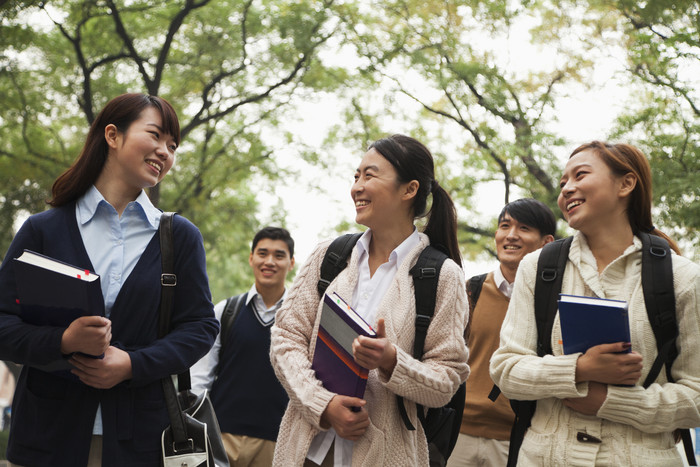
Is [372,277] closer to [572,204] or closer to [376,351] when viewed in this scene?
[376,351]

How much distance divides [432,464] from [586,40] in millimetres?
11342

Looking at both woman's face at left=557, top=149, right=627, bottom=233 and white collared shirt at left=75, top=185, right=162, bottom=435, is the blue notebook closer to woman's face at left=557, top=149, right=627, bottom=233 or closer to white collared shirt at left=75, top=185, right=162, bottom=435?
woman's face at left=557, top=149, right=627, bottom=233

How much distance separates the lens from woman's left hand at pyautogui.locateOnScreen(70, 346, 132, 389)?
2.35 meters

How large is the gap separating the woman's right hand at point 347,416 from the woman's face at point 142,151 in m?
1.16

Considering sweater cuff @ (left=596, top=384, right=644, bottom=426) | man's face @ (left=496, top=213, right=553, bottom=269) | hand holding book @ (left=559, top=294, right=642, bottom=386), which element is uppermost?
man's face @ (left=496, top=213, right=553, bottom=269)

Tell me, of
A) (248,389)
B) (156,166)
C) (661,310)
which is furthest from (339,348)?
(248,389)

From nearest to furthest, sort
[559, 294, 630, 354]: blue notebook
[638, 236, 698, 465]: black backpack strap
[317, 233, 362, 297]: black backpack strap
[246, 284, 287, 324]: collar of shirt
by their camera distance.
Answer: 1. [559, 294, 630, 354]: blue notebook
2. [638, 236, 698, 465]: black backpack strap
3. [317, 233, 362, 297]: black backpack strap
4. [246, 284, 287, 324]: collar of shirt

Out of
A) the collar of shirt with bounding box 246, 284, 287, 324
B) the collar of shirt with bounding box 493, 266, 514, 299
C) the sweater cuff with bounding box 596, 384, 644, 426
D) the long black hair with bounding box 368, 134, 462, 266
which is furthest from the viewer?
the collar of shirt with bounding box 246, 284, 287, 324

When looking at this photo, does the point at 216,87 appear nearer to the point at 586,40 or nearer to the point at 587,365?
the point at 586,40

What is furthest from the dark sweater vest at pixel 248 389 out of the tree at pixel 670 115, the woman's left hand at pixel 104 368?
the tree at pixel 670 115

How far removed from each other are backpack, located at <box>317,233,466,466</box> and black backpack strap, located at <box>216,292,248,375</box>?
7.01 ft

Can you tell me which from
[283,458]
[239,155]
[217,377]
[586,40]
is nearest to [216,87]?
[239,155]

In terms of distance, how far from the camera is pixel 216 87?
13.2m

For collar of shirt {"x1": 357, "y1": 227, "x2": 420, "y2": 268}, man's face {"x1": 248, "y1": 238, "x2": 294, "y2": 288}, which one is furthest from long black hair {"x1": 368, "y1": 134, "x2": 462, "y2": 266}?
man's face {"x1": 248, "y1": 238, "x2": 294, "y2": 288}
